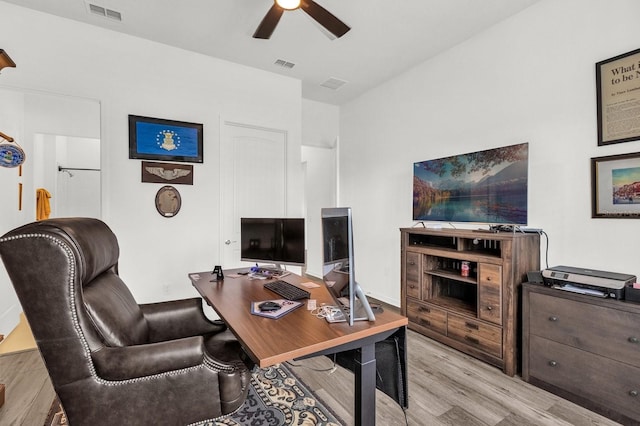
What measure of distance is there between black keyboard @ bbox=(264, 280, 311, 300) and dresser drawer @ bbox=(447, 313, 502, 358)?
164 cm

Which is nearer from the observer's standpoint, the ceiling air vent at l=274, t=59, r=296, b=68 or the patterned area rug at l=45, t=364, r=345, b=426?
the patterned area rug at l=45, t=364, r=345, b=426

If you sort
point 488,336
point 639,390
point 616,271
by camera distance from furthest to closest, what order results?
point 488,336
point 616,271
point 639,390

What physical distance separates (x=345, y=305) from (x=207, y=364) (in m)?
0.65

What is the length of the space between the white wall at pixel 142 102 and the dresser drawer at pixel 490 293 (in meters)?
2.83

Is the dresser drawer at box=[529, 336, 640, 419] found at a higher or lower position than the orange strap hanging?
lower

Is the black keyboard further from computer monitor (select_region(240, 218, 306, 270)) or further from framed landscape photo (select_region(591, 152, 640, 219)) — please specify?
framed landscape photo (select_region(591, 152, 640, 219))

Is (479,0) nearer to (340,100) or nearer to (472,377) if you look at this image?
(340,100)

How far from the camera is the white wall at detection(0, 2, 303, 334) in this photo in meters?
2.86

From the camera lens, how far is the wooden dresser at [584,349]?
6.01 feet

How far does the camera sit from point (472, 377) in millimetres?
2371

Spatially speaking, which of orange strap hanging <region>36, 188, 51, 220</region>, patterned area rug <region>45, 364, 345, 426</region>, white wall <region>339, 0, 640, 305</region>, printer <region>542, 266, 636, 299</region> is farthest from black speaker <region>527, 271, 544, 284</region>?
orange strap hanging <region>36, 188, 51, 220</region>

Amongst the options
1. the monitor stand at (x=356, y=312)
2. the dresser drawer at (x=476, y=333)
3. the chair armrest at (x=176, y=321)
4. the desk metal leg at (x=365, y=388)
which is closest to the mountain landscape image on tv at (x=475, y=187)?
the dresser drawer at (x=476, y=333)

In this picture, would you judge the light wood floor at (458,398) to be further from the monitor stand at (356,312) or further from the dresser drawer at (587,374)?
the monitor stand at (356,312)

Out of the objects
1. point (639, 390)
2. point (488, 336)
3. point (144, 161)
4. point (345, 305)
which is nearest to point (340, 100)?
point (144, 161)
